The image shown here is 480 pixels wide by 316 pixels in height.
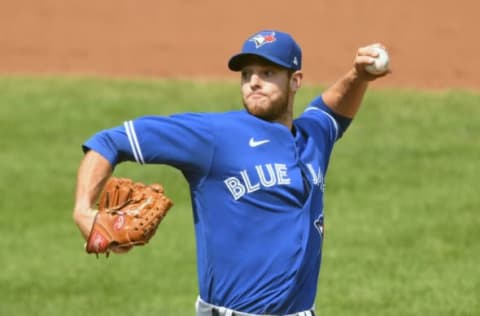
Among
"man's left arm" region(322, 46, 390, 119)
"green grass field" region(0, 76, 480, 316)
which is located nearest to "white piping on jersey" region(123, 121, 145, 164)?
"man's left arm" region(322, 46, 390, 119)

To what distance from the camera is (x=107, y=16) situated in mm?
22109

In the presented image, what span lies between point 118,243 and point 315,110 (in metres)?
1.66

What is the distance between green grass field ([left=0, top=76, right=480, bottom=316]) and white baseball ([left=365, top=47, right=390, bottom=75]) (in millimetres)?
3833

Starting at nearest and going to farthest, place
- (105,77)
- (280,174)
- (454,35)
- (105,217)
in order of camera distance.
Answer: (105,217)
(280,174)
(105,77)
(454,35)

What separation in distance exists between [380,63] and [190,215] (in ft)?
23.2

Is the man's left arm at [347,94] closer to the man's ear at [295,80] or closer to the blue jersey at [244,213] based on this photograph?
the man's ear at [295,80]

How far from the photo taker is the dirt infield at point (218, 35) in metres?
20.1

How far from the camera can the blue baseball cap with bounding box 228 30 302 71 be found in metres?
6.28

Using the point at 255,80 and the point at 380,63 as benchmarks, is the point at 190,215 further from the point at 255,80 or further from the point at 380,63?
the point at 255,80

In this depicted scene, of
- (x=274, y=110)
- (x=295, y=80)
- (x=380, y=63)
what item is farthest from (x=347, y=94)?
(x=274, y=110)

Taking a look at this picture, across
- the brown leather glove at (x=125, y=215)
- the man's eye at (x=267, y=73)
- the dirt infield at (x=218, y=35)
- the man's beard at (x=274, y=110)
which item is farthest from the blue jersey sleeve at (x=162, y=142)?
the dirt infield at (x=218, y=35)

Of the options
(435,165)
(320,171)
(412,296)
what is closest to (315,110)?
(320,171)

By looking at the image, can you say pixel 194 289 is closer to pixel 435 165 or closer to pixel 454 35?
pixel 435 165

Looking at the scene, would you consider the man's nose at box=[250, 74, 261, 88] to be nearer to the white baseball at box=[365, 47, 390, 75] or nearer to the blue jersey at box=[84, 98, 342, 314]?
the blue jersey at box=[84, 98, 342, 314]
